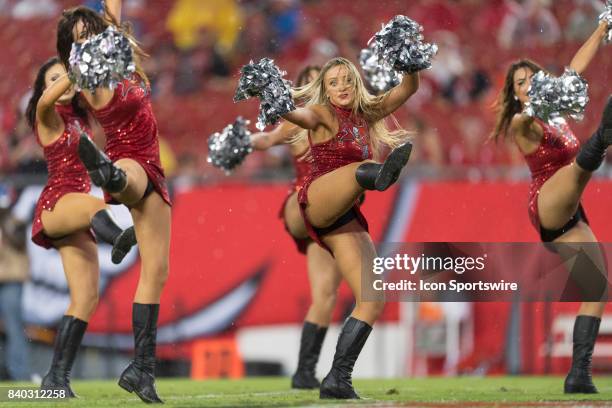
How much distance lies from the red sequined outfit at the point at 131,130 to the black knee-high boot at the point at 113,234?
16 centimetres

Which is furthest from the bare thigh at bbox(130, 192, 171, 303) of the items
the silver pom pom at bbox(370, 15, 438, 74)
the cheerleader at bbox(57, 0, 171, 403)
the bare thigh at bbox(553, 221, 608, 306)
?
the bare thigh at bbox(553, 221, 608, 306)

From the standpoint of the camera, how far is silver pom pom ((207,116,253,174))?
6.71m

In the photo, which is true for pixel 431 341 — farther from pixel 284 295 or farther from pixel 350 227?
pixel 350 227

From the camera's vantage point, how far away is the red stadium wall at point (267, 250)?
28.4ft

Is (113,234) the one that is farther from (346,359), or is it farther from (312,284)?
(312,284)

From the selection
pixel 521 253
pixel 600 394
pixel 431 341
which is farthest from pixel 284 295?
pixel 600 394

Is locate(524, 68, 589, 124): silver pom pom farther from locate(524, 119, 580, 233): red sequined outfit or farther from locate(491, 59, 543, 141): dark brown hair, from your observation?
locate(491, 59, 543, 141): dark brown hair

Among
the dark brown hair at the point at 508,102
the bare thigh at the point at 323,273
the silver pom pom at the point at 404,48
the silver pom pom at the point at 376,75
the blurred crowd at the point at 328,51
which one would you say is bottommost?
the bare thigh at the point at 323,273

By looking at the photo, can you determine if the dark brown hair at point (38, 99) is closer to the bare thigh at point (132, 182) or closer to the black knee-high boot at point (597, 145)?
the bare thigh at point (132, 182)

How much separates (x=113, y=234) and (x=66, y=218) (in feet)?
1.68

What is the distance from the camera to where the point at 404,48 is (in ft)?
16.8

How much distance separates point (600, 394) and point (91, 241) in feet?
9.24

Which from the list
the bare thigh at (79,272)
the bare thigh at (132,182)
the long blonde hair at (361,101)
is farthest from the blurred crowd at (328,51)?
the bare thigh at (132,182)

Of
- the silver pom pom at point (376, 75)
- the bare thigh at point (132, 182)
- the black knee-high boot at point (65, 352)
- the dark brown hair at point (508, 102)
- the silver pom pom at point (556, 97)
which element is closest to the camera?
the bare thigh at point (132, 182)
